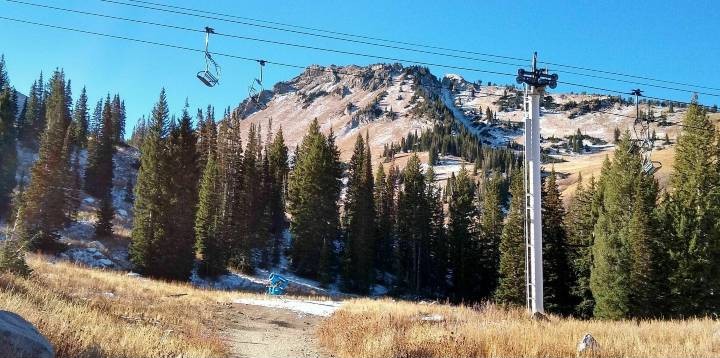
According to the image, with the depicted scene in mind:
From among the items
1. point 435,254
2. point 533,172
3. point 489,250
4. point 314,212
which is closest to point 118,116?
point 314,212

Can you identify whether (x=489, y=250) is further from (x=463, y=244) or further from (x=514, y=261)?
(x=514, y=261)

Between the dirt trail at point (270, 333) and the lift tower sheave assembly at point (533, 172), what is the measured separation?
705 centimetres

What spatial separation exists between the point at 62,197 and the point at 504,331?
44.1 m

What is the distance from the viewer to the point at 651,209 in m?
37.5

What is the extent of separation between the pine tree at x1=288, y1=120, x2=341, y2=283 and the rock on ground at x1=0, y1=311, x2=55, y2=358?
45.8 metres

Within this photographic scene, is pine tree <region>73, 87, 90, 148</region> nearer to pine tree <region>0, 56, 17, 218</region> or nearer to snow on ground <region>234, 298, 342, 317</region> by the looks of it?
pine tree <region>0, 56, 17, 218</region>

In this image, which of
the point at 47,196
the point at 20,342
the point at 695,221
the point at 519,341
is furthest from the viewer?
the point at 47,196

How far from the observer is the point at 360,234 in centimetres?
5562

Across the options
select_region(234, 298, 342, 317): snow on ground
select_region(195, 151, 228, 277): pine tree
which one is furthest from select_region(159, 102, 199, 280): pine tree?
select_region(234, 298, 342, 317): snow on ground

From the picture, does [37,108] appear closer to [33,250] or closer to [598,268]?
[33,250]

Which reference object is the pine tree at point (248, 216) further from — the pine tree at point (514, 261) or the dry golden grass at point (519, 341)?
the dry golden grass at point (519, 341)

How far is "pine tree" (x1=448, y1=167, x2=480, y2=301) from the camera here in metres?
60.6

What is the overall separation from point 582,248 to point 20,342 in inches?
1868

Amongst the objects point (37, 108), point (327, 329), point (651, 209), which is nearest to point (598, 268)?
point (651, 209)
